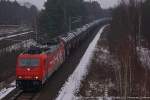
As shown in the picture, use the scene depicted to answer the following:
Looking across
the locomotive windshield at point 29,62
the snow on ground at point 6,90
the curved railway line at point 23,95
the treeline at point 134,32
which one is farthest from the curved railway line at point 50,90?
the treeline at point 134,32

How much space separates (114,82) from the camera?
3281 centimetres

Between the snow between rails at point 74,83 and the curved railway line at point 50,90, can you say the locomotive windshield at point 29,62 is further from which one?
the snow between rails at point 74,83

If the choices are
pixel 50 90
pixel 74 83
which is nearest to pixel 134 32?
pixel 74 83

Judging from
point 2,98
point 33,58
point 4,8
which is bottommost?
point 2,98

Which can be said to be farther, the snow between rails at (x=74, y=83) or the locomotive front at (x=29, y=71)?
the locomotive front at (x=29, y=71)

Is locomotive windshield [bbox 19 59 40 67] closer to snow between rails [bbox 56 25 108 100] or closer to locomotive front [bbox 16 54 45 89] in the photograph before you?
locomotive front [bbox 16 54 45 89]

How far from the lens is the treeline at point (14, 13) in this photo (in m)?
122

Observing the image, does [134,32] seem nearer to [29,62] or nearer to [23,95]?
[29,62]

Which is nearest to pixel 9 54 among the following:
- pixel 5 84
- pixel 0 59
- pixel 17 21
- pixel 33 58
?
pixel 0 59

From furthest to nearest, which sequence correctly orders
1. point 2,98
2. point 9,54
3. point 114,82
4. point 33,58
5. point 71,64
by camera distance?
1. point 9,54
2. point 71,64
3. point 114,82
4. point 33,58
5. point 2,98

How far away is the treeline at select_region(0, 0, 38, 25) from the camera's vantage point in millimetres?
122125

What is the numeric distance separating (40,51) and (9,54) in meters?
22.0

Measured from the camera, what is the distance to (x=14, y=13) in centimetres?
13612

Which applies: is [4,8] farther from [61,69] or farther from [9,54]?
[61,69]
